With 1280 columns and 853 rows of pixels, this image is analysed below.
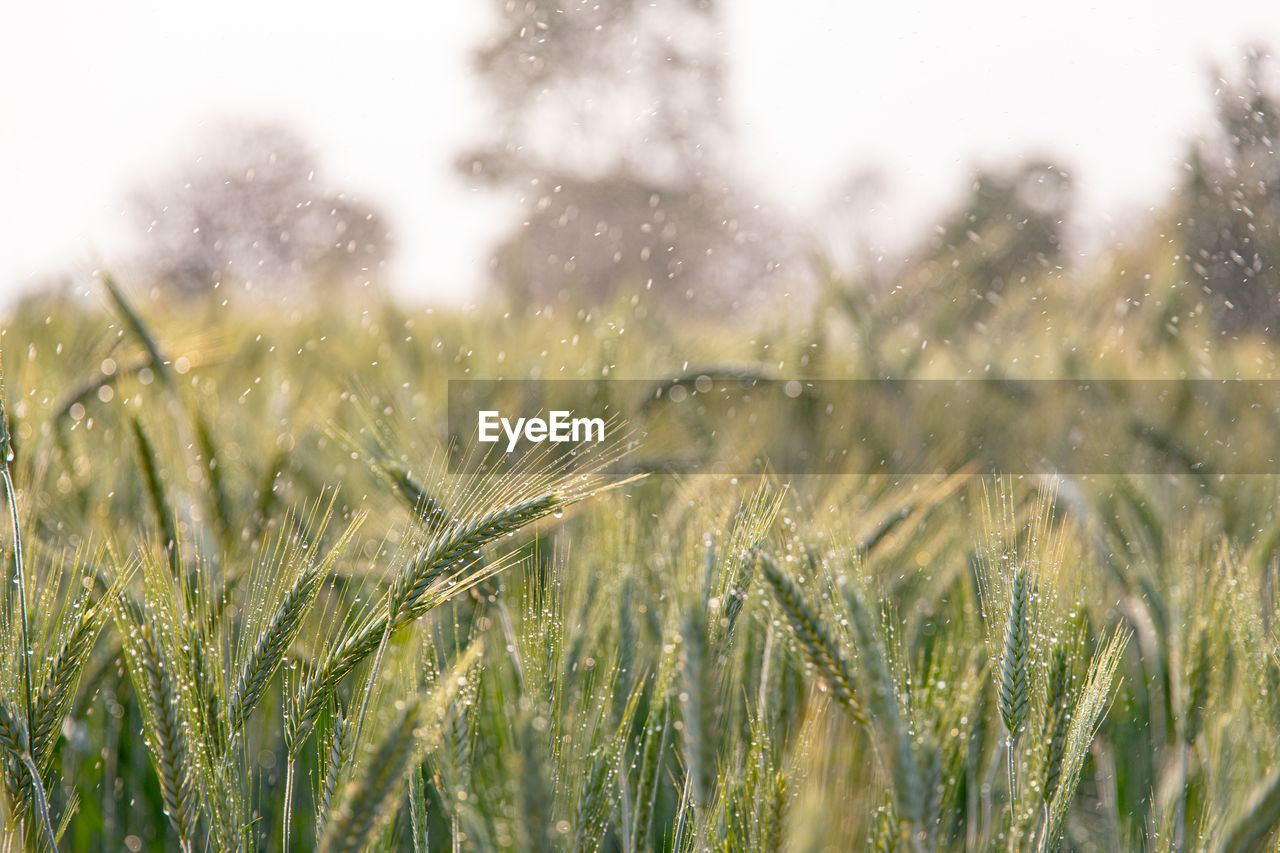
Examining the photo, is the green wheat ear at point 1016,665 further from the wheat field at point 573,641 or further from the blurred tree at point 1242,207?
the blurred tree at point 1242,207

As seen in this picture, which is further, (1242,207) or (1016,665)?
(1242,207)

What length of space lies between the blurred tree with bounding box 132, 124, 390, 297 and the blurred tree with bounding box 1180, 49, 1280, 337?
111cm

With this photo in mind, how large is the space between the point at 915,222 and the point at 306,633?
2.97 ft

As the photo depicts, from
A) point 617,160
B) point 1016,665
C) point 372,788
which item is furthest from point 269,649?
point 617,160

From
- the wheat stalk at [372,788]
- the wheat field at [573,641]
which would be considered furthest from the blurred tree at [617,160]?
the wheat stalk at [372,788]

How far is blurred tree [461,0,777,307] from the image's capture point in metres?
1.06

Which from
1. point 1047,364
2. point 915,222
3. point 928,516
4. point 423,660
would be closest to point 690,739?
point 423,660

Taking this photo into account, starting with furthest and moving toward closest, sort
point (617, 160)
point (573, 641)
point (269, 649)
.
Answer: point (617, 160), point (573, 641), point (269, 649)

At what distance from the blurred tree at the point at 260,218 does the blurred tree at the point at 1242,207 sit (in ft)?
3.63

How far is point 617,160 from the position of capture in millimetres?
1104

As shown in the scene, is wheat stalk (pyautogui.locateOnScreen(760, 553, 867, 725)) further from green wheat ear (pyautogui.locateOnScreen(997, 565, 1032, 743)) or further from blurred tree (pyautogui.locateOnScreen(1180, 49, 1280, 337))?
blurred tree (pyautogui.locateOnScreen(1180, 49, 1280, 337))

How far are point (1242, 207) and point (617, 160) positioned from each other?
0.86 metres

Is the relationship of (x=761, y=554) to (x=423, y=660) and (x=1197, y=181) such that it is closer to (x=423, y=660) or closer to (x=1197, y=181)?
(x=423, y=660)

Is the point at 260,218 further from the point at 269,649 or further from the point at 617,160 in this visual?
the point at 269,649
